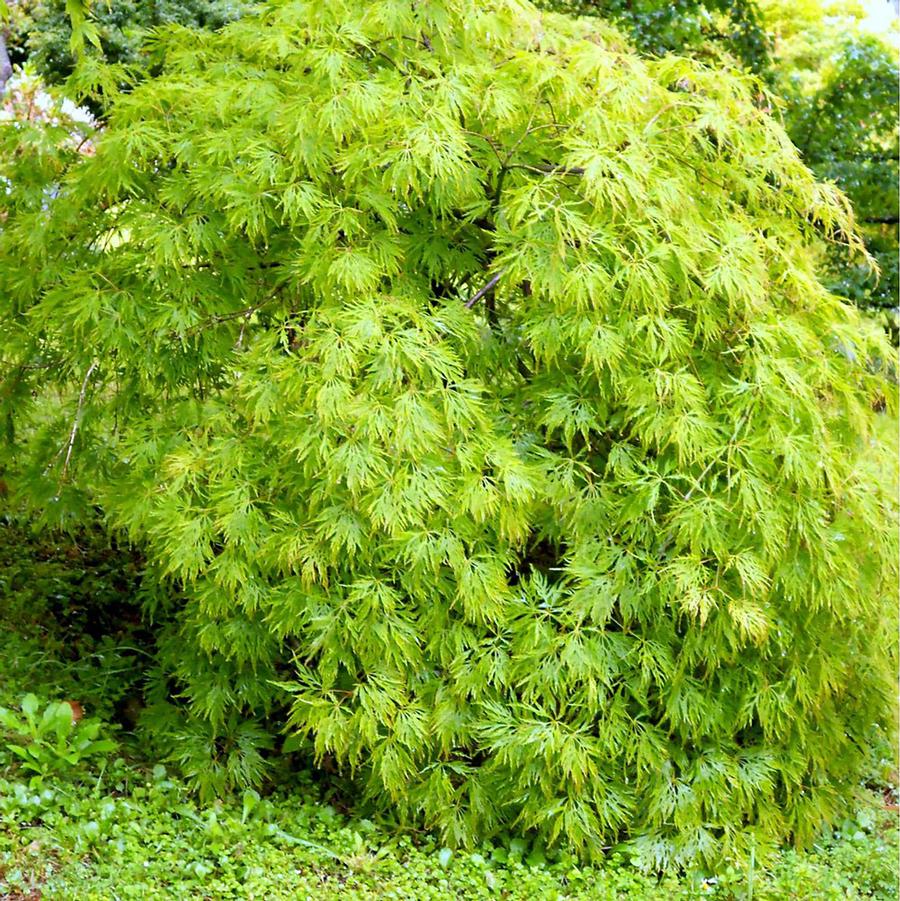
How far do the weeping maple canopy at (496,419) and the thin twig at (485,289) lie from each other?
0.10 feet

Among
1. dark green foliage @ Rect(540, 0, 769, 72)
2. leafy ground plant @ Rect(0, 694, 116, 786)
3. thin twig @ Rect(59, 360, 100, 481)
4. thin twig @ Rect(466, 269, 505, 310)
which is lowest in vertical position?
leafy ground plant @ Rect(0, 694, 116, 786)

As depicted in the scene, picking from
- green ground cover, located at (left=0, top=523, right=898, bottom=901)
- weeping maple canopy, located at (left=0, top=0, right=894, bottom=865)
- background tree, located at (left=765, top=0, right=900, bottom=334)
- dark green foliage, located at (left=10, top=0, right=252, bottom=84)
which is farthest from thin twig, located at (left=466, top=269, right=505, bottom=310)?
dark green foliage, located at (left=10, top=0, right=252, bottom=84)

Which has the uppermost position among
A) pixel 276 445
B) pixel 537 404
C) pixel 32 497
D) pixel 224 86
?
pixel 224 86

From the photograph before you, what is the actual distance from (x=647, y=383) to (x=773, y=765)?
1.38m

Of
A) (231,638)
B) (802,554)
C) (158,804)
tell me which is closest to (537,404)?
(802,554)

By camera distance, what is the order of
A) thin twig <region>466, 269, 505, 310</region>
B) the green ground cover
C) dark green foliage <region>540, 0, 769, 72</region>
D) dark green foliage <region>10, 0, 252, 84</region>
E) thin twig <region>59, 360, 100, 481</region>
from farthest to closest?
dark green foliage <region>10, 0, 252, 84</region>
dark green foliage <region>540, 0, 769, 72</region>
thin twig <region>59, 360, 100, 481</region>
thin twig <region>466, 269, 505, 310</region>
the green ground cover

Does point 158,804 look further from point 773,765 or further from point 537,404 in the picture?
point 773,765

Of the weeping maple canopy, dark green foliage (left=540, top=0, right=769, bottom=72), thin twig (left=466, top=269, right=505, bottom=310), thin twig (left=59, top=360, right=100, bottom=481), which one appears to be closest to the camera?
the weeping maple canopy

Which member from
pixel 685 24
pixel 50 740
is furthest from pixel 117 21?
pixel 50 740

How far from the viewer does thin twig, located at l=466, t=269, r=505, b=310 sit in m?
3.54

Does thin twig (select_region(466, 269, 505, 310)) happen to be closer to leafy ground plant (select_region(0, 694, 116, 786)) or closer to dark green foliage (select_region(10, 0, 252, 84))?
leafy ground plant (select_region(0, 694, 116, 786))

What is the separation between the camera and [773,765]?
12.4ft

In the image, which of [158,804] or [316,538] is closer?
[316,538]

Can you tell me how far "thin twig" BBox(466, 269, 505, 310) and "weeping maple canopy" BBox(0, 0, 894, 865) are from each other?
0.10 feet
